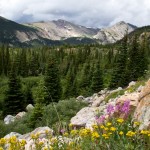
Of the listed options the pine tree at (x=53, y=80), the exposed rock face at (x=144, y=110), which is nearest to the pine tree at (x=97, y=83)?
the pine tree at (x=53, y=80)

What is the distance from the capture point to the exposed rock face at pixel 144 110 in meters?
6.74

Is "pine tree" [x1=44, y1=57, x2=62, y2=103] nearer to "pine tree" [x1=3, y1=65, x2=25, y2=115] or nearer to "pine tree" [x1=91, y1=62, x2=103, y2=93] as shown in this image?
"pine tree" [x1=3, y1=65, x2=25, y2=115]

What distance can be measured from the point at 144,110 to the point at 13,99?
4864 cm

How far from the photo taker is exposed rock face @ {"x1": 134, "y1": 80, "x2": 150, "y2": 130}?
674cm

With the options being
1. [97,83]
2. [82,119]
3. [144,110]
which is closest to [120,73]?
[97,83]

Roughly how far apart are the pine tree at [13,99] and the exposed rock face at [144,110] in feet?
151

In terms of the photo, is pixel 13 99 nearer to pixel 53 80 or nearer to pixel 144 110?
pixel 53 80

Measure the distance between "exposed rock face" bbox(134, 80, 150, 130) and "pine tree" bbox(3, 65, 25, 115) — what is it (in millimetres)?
45982

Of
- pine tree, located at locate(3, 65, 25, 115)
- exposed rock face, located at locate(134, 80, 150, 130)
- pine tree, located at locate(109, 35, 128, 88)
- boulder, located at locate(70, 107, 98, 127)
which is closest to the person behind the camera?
exposed rock face, located at locate(134, 80, 150, 130)

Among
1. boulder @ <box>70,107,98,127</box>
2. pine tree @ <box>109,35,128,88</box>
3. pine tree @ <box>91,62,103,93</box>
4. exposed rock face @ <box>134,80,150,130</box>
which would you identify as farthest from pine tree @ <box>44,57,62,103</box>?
exposed rock face @ <box>134,80,150,130</box>

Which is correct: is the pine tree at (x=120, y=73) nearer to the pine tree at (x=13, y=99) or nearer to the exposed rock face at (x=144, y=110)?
the pine tree at (x=13, y=99)

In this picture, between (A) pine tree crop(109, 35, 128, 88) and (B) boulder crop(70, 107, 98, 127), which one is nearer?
(B) boulder crop(70, 107, 98, 127)

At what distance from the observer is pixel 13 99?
54500 millimetres

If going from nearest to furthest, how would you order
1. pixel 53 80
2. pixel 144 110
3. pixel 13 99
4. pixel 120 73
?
pixel 144 110, pixel 53 80, pixel 13 99, pixel 120 73
